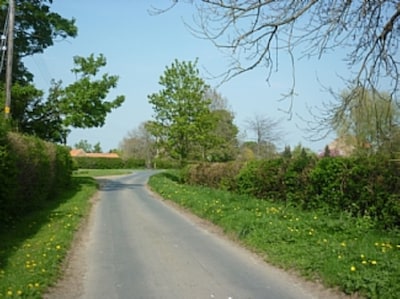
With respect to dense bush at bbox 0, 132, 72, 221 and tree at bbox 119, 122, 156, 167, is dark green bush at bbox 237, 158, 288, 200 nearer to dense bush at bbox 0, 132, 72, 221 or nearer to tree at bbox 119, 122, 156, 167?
dense bush at bbox 0, 132, 72, 221

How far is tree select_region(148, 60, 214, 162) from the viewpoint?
1617 inches

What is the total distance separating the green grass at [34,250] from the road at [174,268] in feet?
1.86

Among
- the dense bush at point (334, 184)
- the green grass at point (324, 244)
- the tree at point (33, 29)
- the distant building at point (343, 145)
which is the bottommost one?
the green grass at point (324, 244)

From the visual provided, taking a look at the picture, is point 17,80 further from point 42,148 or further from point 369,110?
point 369,110

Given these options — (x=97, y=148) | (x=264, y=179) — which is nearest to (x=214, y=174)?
(x=264, y=179)

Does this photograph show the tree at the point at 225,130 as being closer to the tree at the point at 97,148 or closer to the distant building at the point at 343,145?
the distant building at the point at 343,145

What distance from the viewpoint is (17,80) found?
1179 inches

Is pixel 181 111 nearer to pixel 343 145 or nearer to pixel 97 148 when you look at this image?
pixel 343 145

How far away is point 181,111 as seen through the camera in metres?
41.4

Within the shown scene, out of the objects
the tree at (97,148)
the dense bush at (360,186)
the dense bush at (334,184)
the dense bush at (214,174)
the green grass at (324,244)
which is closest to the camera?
the green grass at (324,244)

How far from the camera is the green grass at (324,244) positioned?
6.70m

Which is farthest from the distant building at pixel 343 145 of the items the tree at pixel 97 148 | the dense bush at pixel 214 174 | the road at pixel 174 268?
the tree at pixel 97 148

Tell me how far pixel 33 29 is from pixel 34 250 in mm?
23976

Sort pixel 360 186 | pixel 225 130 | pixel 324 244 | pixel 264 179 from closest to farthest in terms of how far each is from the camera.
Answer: pixel 324 244 < pixel 360 186 < pixel 264 179 < pixel 225 130
